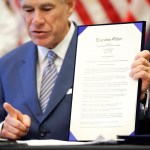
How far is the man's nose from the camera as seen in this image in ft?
9.11

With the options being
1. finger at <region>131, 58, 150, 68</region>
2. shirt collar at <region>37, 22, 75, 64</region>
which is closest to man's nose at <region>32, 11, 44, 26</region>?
shirt collar at <region>37, 22, 75, 64</region>

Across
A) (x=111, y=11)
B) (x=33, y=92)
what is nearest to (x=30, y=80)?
(x=33, y=92)

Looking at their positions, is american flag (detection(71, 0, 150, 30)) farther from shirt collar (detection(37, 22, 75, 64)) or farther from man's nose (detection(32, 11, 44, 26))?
man's nose (detection(32, 11, 44, 26))

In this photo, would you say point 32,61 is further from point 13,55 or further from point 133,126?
point 133,126

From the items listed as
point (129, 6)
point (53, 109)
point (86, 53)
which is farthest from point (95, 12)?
point (86, 53)

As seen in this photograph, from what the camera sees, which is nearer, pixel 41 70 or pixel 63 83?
pixel 63 83

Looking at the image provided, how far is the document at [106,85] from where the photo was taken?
6.69 ft

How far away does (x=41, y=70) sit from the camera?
2.82 m

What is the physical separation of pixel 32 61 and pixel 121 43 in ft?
2.67

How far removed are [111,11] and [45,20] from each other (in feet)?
2.47

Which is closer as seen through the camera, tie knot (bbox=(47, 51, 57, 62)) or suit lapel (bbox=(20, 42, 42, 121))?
suit lapel (bbox=(20, 42, 42, 121))

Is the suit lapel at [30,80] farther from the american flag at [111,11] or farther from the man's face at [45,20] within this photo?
the american flag at [111,11]

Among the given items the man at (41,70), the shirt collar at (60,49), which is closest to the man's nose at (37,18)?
the man at (41,70)

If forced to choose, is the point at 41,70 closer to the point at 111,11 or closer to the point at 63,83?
the point at 63,83
